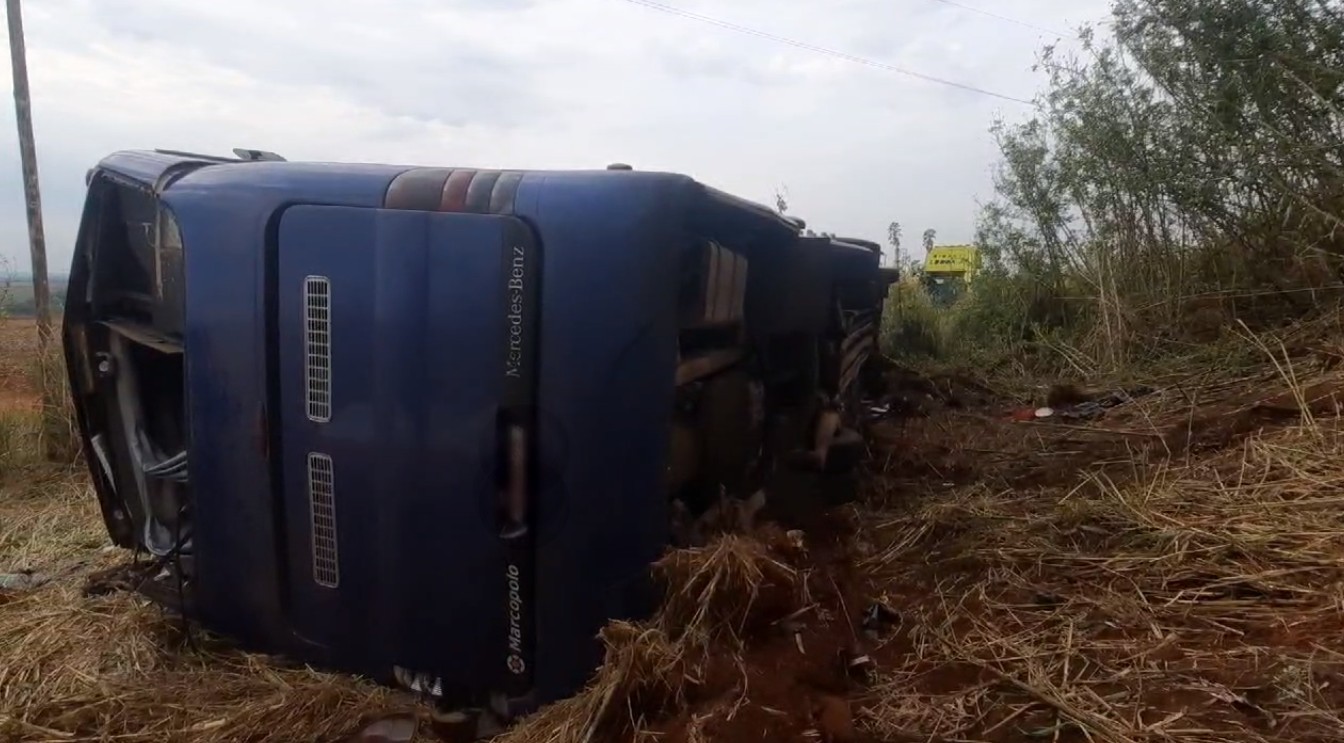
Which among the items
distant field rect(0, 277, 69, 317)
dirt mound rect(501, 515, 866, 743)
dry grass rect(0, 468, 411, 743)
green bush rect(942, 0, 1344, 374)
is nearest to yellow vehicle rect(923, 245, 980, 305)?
green bush rect(942, 0, 1344, 374)

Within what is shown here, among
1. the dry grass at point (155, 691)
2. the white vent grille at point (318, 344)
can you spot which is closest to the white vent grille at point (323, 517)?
the white vent grille at point (318, 344)

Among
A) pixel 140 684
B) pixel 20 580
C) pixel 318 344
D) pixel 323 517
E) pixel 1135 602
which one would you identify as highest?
pixel 318 344

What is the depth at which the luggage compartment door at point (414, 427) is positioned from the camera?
221cm

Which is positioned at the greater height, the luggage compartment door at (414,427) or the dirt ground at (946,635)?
the luggage compartment door at (414,427)

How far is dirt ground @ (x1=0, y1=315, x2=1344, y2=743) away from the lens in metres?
1.96

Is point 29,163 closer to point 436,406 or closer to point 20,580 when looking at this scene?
point 20,580

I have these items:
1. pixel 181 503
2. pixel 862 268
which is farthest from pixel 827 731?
pixel 862 268

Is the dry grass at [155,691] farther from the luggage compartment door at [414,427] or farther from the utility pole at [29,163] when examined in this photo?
the utility pole at [29,163]

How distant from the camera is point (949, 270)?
16.8 metres

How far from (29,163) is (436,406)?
6.79 metres

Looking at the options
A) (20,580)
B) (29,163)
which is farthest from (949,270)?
(20,580)

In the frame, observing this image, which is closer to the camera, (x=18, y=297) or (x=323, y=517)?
(x=323, y=517)

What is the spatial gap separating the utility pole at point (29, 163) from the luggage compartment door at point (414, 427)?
233 inches

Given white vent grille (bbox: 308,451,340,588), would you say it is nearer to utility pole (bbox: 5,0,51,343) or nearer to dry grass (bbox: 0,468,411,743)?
dry grass (bbox: 0,468,411,743)
